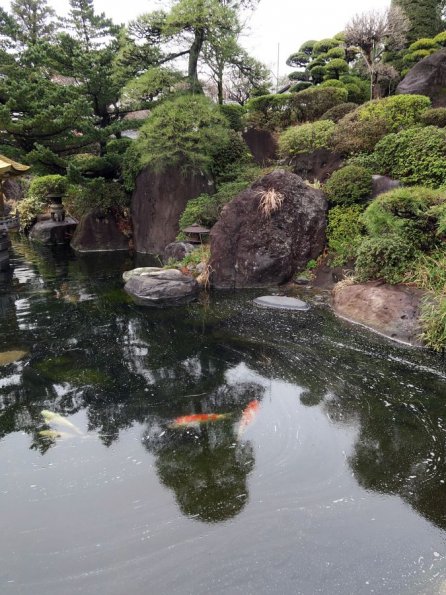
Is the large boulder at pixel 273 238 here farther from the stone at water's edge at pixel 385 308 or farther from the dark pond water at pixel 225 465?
the dark pond water at pixel 225 465

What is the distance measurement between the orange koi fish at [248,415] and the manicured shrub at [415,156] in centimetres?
647

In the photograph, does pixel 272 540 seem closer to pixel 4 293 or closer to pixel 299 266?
pixel 299 266

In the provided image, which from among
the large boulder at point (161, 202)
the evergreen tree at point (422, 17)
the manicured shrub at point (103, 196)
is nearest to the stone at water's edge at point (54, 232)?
the manicured shrub at point (103, 196)

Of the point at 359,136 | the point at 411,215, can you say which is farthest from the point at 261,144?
the point at 411,215

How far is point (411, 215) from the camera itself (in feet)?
25.0

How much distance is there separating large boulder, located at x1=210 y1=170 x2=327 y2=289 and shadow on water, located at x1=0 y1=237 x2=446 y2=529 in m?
0.81

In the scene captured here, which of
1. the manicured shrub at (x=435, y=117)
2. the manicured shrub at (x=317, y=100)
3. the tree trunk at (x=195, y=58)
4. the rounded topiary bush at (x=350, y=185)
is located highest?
the tree trunk at (x=195, y=58)

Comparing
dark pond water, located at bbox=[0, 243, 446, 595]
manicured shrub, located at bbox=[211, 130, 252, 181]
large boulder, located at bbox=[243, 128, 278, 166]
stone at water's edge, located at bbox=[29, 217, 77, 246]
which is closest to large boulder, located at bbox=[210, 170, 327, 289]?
dark pond water, located at bbox=[0, 243, 446, 595]

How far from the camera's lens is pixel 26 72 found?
13.0 m

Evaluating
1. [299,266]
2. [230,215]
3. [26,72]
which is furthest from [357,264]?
[26,72]

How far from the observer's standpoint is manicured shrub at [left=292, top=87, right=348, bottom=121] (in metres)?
13.9

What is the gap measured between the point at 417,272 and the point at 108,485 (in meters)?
6.00

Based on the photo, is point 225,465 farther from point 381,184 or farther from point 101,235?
point 101,235

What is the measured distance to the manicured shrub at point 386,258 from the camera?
7438 millimetres
